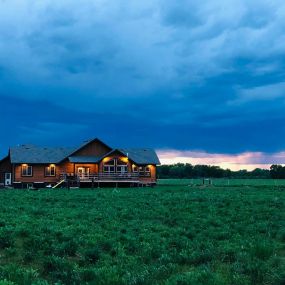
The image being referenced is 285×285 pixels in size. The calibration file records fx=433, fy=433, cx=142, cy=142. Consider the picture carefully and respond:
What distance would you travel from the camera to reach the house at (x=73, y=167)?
70312 mm

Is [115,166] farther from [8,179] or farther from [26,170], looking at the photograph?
[8,179]

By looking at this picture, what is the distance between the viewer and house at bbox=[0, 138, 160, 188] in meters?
70.3

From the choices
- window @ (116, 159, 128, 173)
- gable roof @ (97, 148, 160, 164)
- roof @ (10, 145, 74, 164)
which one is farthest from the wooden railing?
roof @ (10, 145, 74, 164)

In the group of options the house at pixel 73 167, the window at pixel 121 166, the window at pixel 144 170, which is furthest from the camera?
the window at pixel 144 170

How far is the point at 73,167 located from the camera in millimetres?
73375

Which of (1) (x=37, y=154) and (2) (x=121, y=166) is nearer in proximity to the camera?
(2) (x=121, y=166)

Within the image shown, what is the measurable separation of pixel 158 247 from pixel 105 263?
2390 mm

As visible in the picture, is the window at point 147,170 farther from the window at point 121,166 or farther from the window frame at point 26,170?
the window frame at point 26,170

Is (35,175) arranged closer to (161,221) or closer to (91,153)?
(91,153)

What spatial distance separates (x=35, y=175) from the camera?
72.1m

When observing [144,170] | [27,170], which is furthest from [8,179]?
[144,170]

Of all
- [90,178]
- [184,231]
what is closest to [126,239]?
[184,231]

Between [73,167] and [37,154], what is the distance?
666 cm

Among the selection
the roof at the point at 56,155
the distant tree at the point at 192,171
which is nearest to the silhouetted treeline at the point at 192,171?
the distant tree at the point at 192,171
